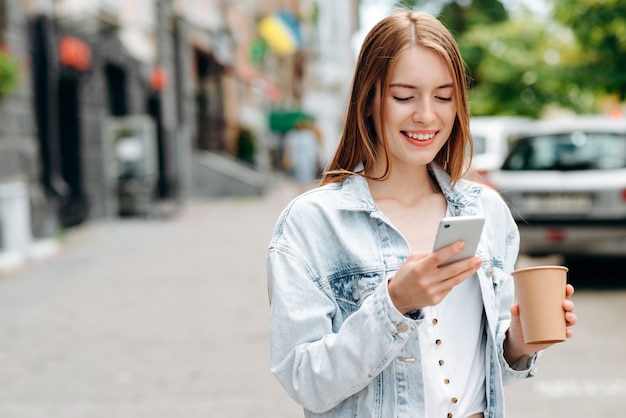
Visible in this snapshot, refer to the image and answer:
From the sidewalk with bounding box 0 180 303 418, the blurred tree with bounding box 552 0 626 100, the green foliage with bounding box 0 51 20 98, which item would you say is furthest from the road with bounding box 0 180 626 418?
the blurred tree with bounding box 552 0 626 100

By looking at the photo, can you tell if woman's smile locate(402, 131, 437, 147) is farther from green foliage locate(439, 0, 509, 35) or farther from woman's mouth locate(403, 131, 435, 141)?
green foliage locate(439, 0, 509, 35)

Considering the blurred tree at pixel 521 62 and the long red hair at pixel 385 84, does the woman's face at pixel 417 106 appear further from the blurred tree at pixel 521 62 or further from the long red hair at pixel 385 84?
the blurred tree at pixel 521 62

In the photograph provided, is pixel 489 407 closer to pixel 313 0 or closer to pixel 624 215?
pixel 624 215

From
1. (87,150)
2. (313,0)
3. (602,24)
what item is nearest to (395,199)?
(602,24)

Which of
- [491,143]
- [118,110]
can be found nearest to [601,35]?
[491,143]

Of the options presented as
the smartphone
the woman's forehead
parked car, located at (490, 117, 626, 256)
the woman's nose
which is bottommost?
parked car, located at (490, 117, 626, 256)

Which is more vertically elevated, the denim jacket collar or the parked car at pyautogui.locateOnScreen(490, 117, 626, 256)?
the denim jacket collar

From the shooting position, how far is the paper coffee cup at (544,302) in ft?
5.76

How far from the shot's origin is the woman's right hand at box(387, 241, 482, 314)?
4.98 ft

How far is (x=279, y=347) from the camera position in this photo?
5.72 feet

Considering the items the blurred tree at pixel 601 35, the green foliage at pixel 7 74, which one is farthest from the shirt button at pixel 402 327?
the blurred tree at pixel 601 35

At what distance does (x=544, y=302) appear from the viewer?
5.76 feet

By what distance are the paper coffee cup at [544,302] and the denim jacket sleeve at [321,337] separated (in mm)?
296

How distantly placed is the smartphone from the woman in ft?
0.42
